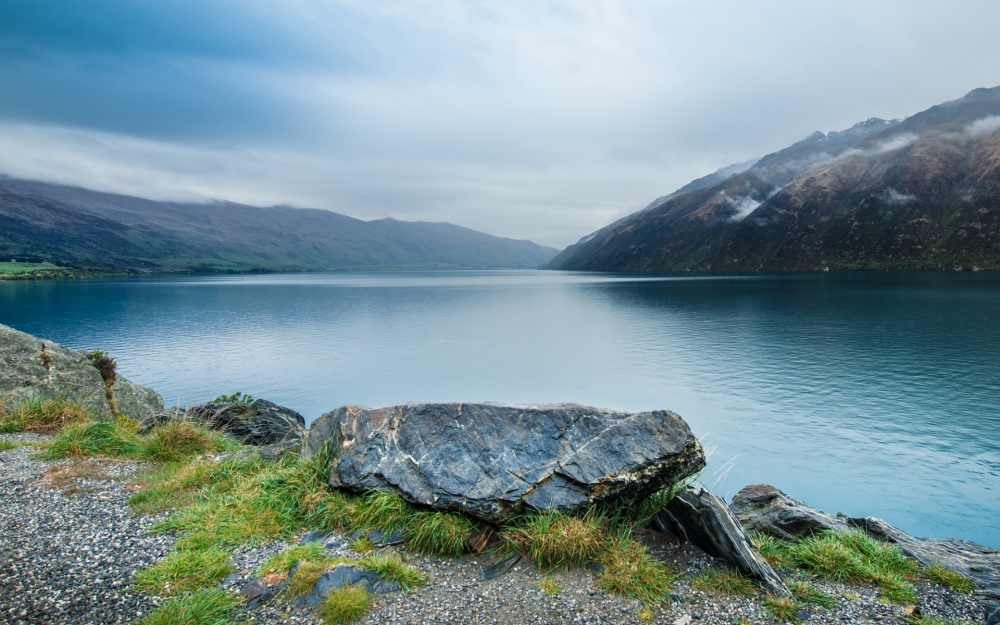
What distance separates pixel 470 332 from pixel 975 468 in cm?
6185

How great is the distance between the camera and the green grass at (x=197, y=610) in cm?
684

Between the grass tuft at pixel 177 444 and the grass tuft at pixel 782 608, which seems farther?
the grass tuft at pixel 177 444

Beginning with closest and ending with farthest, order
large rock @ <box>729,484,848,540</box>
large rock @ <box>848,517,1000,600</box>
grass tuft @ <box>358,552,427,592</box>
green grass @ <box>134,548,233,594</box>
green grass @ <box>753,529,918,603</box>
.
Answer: green grass @ <box>134,548,233,594</box>
grass tuft @ <box>358,552,427,592</box>
green grass @ <box>753,529,918,603</box>
large rock @ <box>848,517,1000,600</box>
large rock @ <box>729,484,848,540</box>

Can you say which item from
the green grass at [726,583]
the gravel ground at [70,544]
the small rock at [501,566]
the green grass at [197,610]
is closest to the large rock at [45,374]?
the gravel ground at [70,544]

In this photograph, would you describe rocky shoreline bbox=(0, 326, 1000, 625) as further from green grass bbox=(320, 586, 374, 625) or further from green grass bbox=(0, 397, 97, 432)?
green grass bbox=(0, 397, 97, 432)

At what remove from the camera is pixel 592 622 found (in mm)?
7496

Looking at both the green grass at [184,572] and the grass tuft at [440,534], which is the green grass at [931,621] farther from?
the green grass at [184,572]

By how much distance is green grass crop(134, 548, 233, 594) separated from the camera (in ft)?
25.1

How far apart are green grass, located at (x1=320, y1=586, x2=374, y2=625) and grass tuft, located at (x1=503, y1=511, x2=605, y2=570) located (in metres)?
2.66

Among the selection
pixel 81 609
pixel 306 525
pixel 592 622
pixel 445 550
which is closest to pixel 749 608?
pixel 592 622

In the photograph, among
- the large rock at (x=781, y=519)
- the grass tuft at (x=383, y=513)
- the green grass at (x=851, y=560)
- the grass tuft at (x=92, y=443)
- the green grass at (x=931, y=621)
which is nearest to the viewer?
the green grass at (x=931, y=621)

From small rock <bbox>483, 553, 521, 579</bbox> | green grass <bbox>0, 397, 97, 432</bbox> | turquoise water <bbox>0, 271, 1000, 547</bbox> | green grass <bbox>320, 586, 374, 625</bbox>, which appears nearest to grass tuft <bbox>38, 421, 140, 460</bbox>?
green grass <bbox>0, 397, 97, 432</bbox>

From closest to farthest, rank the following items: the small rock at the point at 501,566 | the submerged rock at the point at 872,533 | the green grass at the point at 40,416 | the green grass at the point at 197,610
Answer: the green grass at the point at 197,610
the small rock at the point at 501,566
the submerged rock at the point at 872,533
the green grass at the point at 40,416

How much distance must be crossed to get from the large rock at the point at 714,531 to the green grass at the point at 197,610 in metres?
7.53
